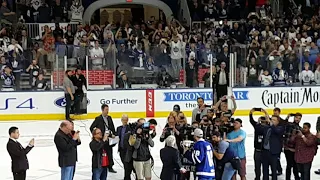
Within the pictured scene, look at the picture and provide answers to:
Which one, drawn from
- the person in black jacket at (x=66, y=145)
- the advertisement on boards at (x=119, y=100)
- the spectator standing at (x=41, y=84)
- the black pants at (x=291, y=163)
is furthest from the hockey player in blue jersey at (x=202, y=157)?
the spectator standing at (x=41, y=84)

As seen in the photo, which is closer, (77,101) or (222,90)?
(77,101)

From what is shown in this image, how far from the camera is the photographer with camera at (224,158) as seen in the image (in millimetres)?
11289

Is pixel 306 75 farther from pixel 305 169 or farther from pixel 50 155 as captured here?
pixel 305 169

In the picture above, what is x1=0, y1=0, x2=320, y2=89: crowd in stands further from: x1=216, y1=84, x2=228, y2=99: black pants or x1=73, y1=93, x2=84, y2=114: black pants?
x1=73, y1=93, x2=84, y2=114: black pants

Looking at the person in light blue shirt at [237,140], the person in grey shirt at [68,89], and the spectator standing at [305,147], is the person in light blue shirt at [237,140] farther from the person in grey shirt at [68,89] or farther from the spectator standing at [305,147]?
the person in grey shirt at [68,89]

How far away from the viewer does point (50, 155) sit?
1584 cm

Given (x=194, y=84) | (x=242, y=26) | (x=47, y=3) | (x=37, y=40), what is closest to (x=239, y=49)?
(x=194, y=84)

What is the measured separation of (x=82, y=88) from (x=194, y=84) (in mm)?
3524

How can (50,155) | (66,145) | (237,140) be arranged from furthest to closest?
(50,155), (237,140), (66,145)

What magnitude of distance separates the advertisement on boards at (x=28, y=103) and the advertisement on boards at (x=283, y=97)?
5.78 meters

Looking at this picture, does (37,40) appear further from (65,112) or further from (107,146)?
(107,146)

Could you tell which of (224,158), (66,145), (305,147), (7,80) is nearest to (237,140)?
(224,158)

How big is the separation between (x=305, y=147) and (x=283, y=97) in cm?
1023

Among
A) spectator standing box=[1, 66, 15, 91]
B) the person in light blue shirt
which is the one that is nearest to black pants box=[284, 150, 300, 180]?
the person in light blue shirt
